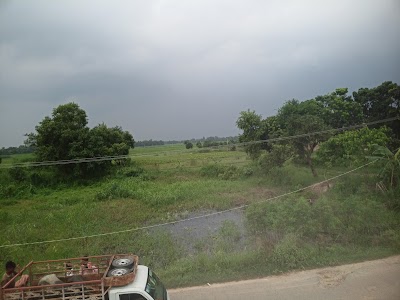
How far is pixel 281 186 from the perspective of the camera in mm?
21156

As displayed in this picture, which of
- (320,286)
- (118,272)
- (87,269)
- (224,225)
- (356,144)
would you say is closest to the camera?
(118,272)

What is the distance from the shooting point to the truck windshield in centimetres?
598

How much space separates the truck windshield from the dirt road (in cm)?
193

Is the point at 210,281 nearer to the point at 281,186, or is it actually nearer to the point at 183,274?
the point at 183,274

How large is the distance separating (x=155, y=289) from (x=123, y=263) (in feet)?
3.05

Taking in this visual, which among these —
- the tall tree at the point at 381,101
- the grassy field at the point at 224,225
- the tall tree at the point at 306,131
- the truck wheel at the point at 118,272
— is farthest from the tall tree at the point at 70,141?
the tall tree at the point at 381,101

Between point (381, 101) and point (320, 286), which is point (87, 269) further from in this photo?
point (381, 101)

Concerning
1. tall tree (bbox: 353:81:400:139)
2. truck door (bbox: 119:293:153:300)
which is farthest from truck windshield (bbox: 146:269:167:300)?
tall tree (bbox: 353:81:400:139)

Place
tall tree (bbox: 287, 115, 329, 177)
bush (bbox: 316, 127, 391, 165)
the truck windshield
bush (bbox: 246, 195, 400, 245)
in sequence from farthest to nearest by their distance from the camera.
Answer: tall tree (bbox: 287, 115, 329, 177) < bush (bbox: 316, 127, 391, 165) < bush (bbox: 246, 195, 400, 245) < the truck windshield

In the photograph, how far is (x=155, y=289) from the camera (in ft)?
20.5

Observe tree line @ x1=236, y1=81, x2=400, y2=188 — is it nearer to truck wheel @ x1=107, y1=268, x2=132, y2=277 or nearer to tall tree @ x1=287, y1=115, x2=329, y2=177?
tall tree @ x1=287, y1=115, x2=329, y2=177

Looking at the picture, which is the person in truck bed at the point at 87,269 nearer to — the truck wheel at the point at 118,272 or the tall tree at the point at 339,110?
the truck wheel at the point at 118,272

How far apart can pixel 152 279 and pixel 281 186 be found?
16140 mm

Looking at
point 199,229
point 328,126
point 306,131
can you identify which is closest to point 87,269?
point 199,229
